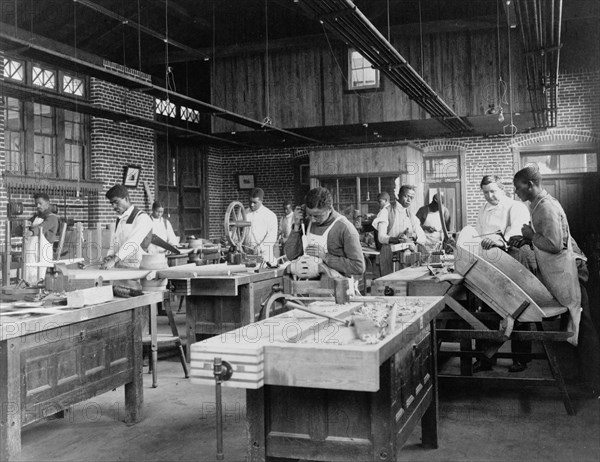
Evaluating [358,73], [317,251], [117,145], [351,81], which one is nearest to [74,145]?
[117,145]

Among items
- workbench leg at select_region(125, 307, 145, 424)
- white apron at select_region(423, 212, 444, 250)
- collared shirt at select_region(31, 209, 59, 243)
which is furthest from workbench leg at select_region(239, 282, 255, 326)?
white apron at select_region(423, 212, 444, 250)

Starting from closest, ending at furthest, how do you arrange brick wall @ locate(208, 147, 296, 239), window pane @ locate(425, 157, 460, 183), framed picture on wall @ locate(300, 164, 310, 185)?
1. window pane @ locate(425, 157, 460, 183)
2. framed picture on wall @ locate(300, 164, 310, 185)
3. brick wall @ locate(208, 147, 296, 239)

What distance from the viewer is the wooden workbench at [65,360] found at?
3293 millimetres

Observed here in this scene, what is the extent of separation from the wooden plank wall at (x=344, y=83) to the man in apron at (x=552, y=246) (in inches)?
309

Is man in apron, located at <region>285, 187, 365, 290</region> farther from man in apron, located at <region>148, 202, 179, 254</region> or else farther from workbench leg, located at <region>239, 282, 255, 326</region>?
man in apron, located at <region>148, 202, 179, 254</region>

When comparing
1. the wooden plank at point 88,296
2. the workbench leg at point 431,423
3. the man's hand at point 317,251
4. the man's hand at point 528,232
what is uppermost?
the man's hand at point 528,232

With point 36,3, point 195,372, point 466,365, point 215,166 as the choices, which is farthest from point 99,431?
point 215,166

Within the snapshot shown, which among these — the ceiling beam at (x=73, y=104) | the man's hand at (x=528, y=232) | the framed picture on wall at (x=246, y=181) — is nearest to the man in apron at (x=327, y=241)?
the man's hand at (x=528, y=232)

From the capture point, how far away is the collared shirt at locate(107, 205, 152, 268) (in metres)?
6.18

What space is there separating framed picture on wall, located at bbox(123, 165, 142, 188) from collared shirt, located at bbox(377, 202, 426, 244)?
19.3 feet

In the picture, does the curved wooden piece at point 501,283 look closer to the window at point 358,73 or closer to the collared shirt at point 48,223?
the collared shirt at point 48,223

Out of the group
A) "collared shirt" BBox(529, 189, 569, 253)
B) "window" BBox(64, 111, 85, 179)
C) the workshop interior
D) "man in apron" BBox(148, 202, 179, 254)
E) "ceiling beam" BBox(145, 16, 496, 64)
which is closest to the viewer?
the workshop interior

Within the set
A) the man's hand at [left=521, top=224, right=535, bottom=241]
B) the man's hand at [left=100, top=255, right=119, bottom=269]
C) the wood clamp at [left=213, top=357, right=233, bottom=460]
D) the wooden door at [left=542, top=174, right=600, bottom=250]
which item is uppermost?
the wooden door at [left=542, top=174, right=600, bottom=250]

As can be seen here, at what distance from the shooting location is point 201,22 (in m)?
13.1
